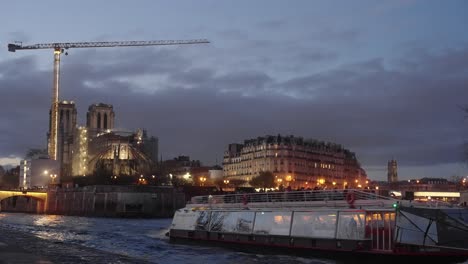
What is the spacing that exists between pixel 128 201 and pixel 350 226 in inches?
3666

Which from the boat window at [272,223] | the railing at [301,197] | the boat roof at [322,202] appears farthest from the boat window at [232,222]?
the railing at [301,197]

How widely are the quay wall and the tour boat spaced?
77.5m

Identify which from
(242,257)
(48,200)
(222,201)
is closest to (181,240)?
(222,201)

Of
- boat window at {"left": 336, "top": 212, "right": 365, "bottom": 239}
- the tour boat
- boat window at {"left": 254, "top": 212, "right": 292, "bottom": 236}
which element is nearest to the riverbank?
boat window at {"left": 254, "top": 212, "right": 292, "bottom": 236}

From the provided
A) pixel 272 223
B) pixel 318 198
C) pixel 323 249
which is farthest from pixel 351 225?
pixel 272 223

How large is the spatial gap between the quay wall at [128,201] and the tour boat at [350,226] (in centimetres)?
7754

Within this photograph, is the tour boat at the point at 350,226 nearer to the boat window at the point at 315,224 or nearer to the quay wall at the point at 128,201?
the boat window at the point at 315,224

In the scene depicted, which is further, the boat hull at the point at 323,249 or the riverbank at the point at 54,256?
the boat hull at the point at 323,249

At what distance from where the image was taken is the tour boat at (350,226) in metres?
35.6

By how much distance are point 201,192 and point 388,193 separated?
11031 centimetres

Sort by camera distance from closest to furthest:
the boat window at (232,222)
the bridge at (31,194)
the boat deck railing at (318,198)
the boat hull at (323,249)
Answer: the boat hull at (323,249) < the boat deck railing at (318,198) < the boat window at (232,222) < the bridge at (31,194)

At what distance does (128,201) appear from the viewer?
12712cm

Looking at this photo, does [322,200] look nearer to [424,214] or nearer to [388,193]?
[388,193]

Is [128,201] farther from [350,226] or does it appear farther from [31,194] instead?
[350,226]
